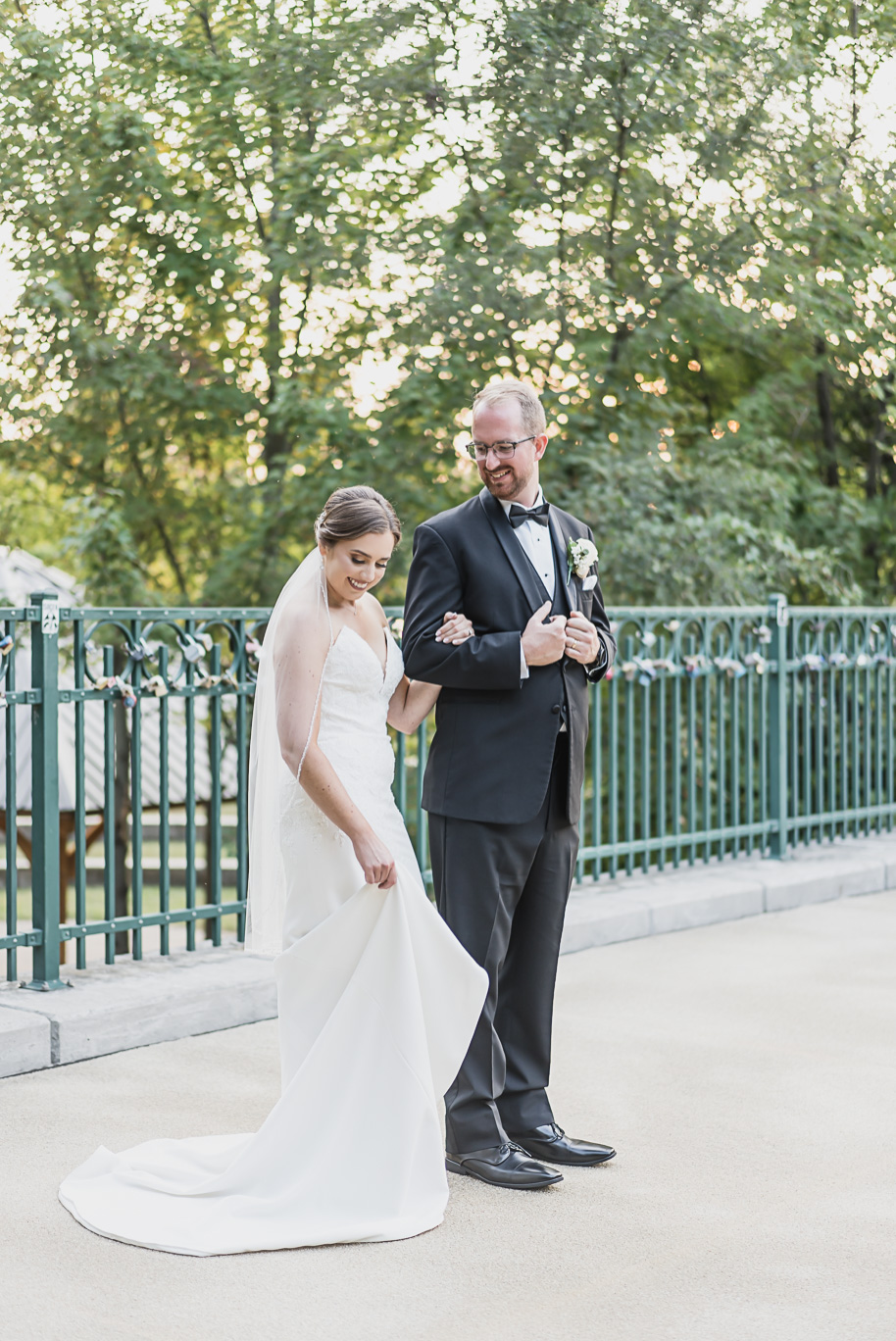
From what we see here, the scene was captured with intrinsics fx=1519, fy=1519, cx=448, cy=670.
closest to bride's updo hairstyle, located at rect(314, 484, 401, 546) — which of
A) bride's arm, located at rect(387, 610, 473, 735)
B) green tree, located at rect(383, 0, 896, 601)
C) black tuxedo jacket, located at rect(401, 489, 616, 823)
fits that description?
black tuxedo jacket, located at rect(401, 489, 616, 823)

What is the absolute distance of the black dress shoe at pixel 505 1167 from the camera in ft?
13.1

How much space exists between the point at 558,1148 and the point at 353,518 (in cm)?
181

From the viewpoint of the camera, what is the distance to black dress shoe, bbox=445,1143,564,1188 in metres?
3.99

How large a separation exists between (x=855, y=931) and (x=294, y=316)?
4.97 meters

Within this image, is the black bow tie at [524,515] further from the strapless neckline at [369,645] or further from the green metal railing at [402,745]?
the green metal railing at [402,745]

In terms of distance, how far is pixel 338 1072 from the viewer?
3.79m

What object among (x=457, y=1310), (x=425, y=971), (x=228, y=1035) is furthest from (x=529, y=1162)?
(x=228, y=1035)

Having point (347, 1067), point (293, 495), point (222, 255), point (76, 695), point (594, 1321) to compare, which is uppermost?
point (222, 255)

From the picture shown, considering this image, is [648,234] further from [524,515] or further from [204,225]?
[524,515]

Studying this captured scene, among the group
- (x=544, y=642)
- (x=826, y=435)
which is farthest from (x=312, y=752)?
(x=826, y=435)

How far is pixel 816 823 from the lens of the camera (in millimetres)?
9438

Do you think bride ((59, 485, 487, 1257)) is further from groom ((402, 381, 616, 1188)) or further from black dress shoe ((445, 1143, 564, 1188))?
black dress shoe ((445, 1143, 564, 1188))

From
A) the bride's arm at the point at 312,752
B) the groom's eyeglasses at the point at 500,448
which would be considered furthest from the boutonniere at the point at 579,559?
the bride's arm at the point at 312,752

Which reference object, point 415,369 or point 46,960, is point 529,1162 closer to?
point 46,960
